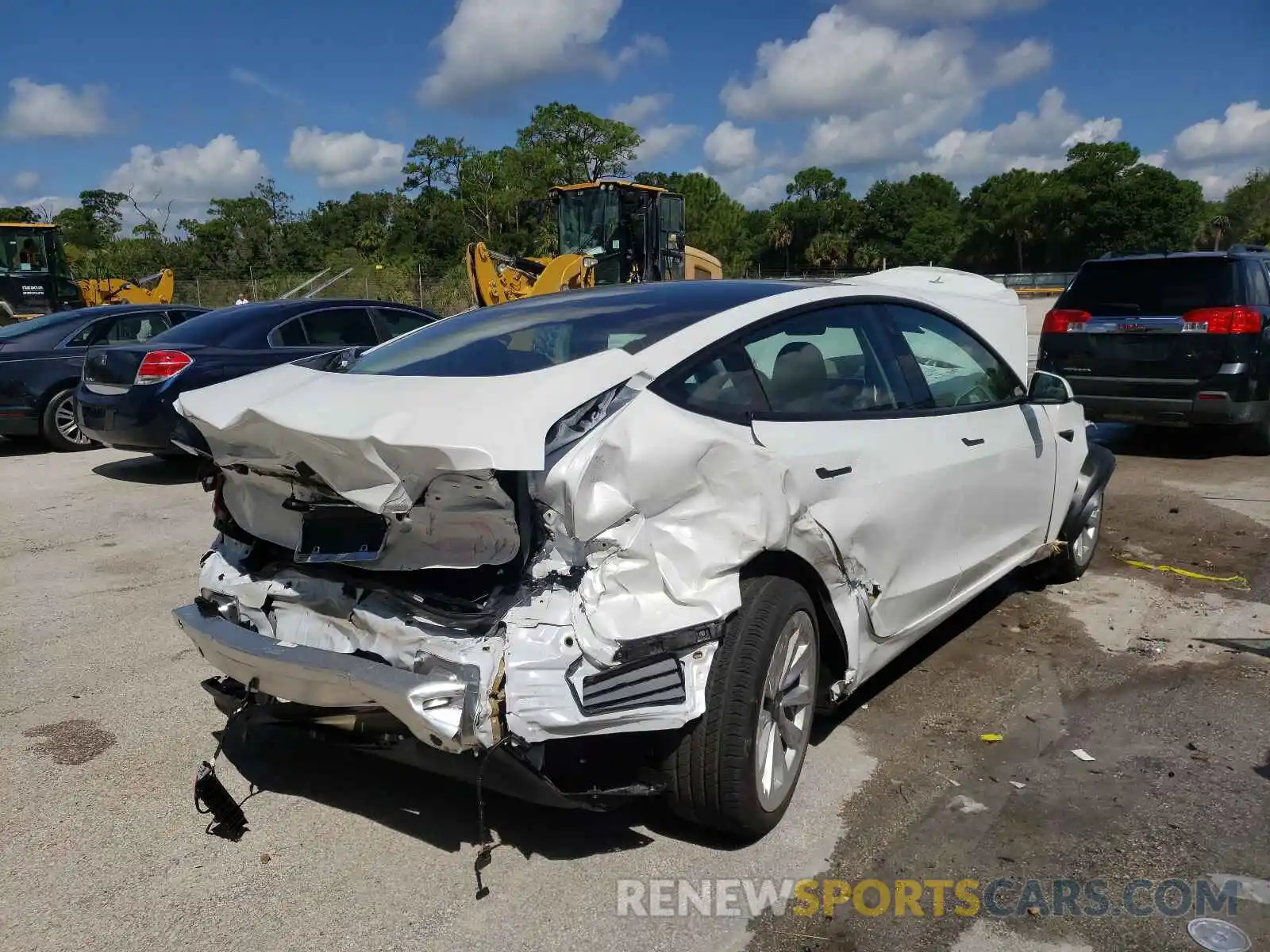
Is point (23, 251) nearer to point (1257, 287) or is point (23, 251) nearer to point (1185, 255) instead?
point (1185, 255)

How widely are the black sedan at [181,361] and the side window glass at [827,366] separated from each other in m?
5.50

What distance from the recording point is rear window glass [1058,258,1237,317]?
29.0 ft

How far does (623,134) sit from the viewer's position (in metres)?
70.1

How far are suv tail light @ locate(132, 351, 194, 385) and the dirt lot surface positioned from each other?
11.7ft

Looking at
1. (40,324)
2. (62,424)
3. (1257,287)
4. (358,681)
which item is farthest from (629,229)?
(358,681)

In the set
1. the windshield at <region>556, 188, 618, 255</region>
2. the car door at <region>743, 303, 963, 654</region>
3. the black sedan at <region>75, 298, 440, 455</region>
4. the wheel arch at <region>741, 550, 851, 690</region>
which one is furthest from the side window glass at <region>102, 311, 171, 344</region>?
the wheel arch at <region>741, 550, 851, 690</region>

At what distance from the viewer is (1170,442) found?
33.7 ft

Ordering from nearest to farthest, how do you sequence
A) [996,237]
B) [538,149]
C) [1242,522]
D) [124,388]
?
1. [1242,522]
2. [124,388]
3. [538,149]
4. [996,237]

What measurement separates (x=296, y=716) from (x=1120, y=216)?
8184 centimetres

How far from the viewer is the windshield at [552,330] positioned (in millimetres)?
3328

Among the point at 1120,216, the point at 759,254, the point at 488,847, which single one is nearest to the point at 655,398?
the point at 488,847

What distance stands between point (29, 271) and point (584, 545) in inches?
851

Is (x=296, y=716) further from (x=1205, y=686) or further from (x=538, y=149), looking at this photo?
(x=538, y=149)

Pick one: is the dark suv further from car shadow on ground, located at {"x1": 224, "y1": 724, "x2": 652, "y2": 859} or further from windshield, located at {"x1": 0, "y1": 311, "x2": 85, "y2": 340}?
windshield, located at {"x1": 0, "y1": 311, "x2": 85, "y2": 340}
